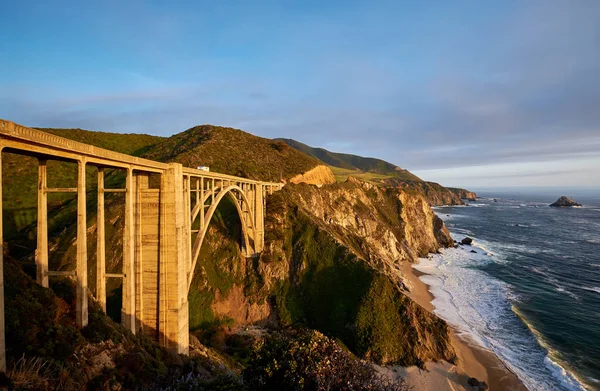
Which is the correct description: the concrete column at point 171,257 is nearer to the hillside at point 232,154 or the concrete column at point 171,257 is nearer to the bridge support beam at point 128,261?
the bridge support beam at point 128,261

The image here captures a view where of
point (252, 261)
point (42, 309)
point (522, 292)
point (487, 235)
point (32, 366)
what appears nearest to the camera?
point (32, 366)

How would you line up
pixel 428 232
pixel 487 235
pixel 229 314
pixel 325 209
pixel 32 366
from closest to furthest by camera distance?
pixel 32 366 < pixel 229 314 < pixel 325 209 < pixel 428 232 < pixel 487 235

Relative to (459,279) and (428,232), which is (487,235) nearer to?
(428,232)

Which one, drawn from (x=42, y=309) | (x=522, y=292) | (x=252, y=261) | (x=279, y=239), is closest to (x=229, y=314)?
(x=252, y=261)

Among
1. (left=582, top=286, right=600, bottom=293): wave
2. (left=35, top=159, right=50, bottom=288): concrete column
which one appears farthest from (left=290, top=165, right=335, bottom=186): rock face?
(left=35, top=159, right=50, bottom=288): concrete column

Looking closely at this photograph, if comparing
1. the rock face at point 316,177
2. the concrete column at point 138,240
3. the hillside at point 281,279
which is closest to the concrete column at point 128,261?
the concrete column at point 138,240

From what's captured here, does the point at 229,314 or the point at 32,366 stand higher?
the point at 32,366
